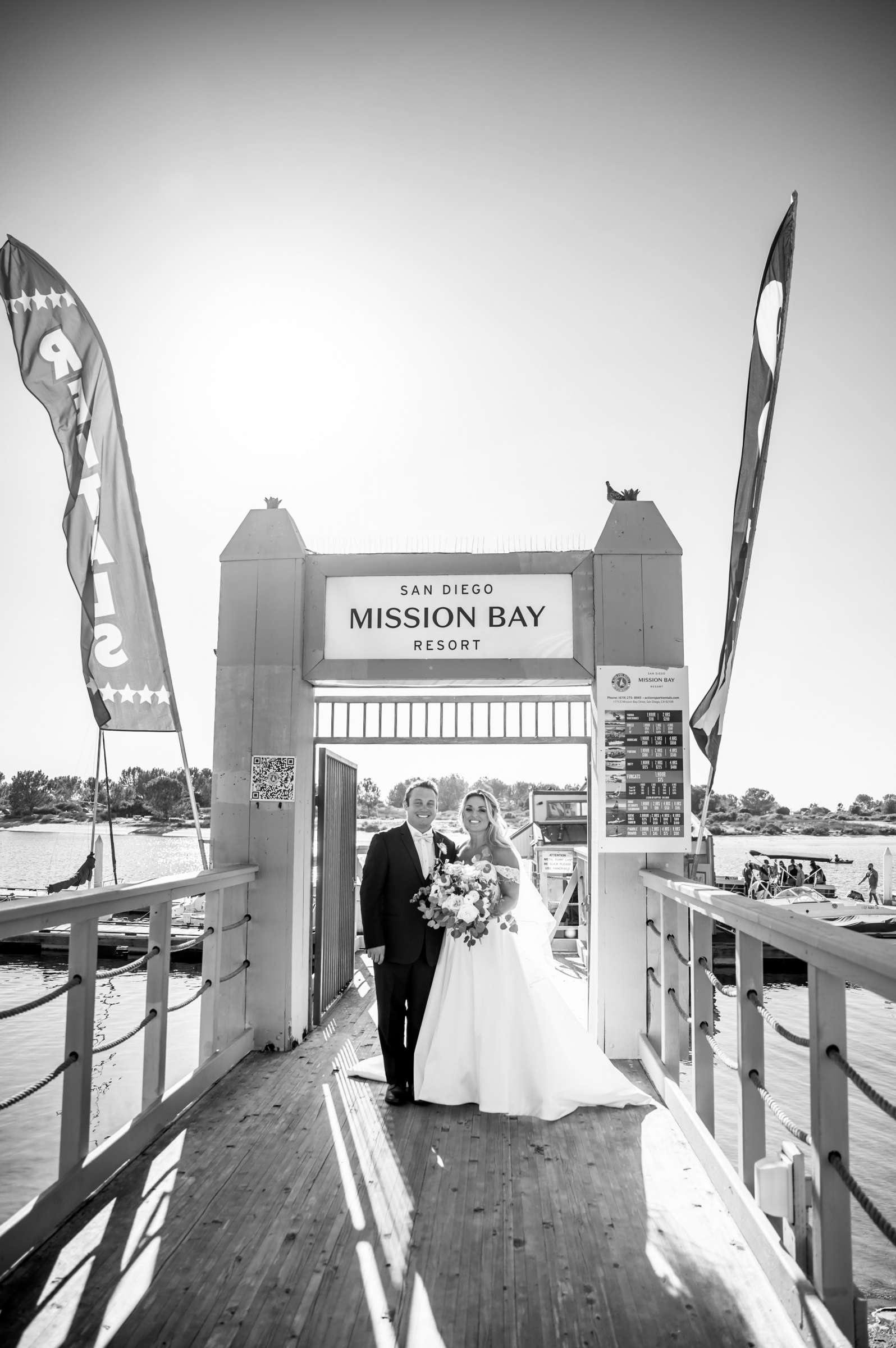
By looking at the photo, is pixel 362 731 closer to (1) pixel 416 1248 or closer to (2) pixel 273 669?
(2) pixel 273 669

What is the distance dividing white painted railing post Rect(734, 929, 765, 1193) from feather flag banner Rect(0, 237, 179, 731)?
3.14 meters

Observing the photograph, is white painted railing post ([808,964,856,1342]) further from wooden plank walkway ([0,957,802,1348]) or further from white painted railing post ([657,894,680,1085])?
white painted railing post ([657,894,680,1085])

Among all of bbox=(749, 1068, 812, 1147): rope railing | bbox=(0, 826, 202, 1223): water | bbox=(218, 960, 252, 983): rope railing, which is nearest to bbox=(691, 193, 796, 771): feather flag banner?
bbox=(749, 1068, 812, 1147): rope railing

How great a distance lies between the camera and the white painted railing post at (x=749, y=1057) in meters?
2.73

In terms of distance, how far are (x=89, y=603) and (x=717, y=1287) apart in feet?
13.1

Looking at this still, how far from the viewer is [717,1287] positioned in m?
2.49

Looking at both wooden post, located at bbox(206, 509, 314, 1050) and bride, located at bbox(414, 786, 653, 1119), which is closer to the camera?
bride, located at bbox(414, 786, 653, 1119)

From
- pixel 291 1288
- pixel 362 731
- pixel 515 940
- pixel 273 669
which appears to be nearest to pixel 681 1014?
pixel 515 940

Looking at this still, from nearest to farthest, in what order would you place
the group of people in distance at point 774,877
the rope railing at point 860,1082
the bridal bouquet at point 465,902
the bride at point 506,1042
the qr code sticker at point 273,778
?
the rope railing at point 860,1082, the bride at point 506,1042, the bridal bouquet at point 465,902, the qr code sticker at point 273,778, the group of people in distance at point 774,877

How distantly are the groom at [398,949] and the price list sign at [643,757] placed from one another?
4.22 feet

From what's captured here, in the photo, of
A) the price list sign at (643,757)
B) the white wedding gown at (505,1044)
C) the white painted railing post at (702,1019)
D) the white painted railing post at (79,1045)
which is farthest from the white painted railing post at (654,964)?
the white painted railing post at (79,1045)

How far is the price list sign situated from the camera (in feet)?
16.5

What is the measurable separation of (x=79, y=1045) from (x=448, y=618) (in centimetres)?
321

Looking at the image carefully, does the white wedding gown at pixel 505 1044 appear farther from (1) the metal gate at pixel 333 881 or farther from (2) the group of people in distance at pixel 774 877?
(2) the group of people in distance at pixel 774 877
